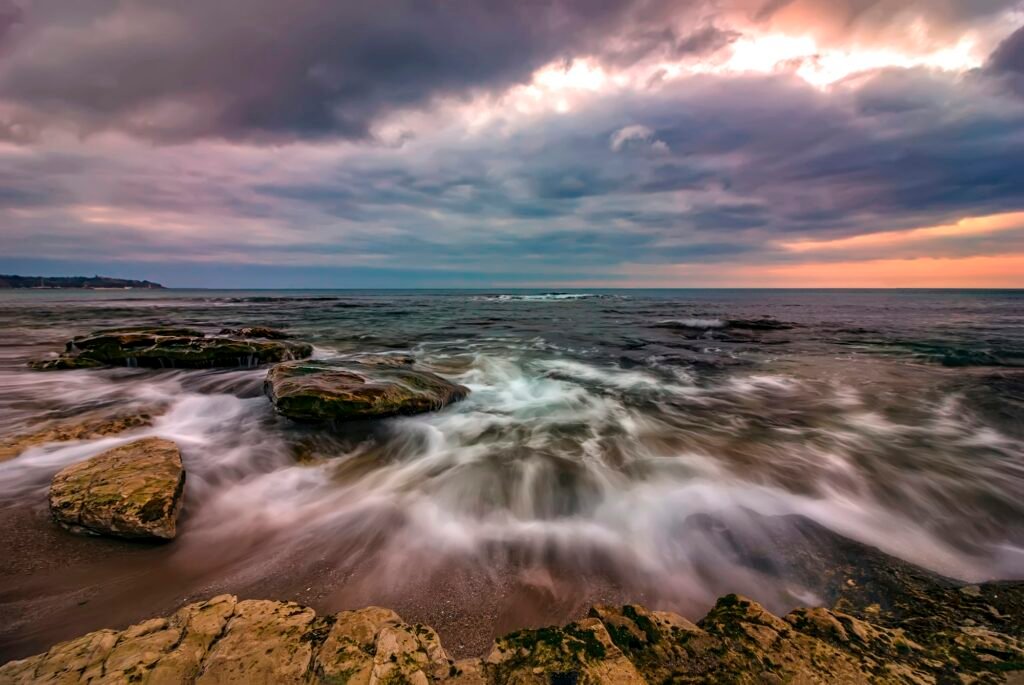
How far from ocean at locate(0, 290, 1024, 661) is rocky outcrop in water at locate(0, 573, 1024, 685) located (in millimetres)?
745

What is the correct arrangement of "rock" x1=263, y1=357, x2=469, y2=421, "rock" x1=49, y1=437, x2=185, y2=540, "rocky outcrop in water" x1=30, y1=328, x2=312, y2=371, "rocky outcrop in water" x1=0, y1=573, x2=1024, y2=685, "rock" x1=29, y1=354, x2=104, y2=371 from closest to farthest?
"rocky outcrop in water" x1=0, y1=573, x2=1024, y2=685 → "rock" x1=49, y1=437, x2=185, y2=540 → "rock" x1=263, y1=357, x2=469, y2=421 → "rock" x1=29, y1=354, x2=104, y2=371 → "rocky outcrop in water" x1=30, y1=328, x2=312, y2=371

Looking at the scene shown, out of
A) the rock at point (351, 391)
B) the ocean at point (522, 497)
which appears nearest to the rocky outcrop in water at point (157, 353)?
the ocean at point (522, 497)

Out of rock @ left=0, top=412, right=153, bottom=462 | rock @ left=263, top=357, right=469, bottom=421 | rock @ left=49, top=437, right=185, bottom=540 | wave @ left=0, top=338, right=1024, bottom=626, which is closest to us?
rock @ left=49, top=437, right=185, bottom=540

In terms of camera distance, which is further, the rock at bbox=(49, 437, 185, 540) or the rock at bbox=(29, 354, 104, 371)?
the rock at bbox=(29, 354, 104, 371)

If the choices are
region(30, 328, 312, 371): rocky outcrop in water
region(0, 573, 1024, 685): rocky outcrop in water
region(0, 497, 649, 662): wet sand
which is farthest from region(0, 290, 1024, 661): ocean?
region(0, 573, 1024, 685): rocky outcrop in water

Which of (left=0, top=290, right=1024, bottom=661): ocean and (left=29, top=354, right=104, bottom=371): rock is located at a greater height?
(left=29, top=354, right=104, bottom=371): rock

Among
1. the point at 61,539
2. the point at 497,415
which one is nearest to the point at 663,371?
the point at 497,415

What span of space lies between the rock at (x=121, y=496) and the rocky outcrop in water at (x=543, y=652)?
1767 mm

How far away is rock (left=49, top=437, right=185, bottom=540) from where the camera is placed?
3371 millimetres

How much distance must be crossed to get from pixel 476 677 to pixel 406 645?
36 centimetres

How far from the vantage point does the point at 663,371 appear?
460 inches

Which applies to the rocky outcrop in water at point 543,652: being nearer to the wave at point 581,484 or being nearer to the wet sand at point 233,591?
the wet sand at point 233,591

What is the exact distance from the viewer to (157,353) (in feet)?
32.8

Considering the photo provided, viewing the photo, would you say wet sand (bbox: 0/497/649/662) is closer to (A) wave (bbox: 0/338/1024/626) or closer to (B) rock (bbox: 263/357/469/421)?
(A) wave (bbox: 0/338/1024/626)
